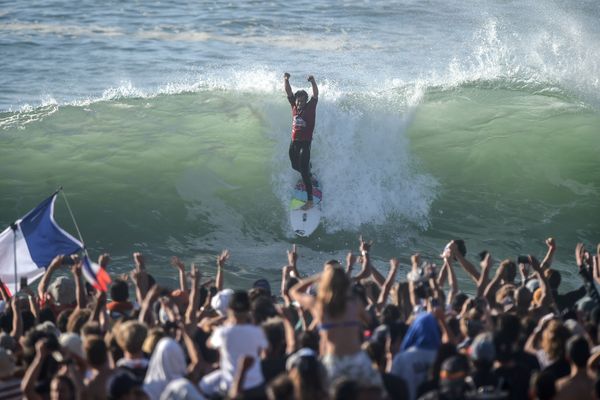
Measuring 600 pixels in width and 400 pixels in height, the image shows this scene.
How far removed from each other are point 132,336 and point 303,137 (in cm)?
849

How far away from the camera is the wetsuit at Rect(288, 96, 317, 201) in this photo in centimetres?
1472

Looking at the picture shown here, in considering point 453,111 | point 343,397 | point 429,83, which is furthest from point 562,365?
point 429,83

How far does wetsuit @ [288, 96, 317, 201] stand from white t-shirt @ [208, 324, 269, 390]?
8.13 m

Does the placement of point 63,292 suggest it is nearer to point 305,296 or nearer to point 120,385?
point 305,296

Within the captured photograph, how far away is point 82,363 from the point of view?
22.6 ft

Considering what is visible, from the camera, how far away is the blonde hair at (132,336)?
6.77 meters

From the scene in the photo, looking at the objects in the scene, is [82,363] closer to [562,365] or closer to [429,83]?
[562,365]

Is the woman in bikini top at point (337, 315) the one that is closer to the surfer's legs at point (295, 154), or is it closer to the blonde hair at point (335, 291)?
the blonde hair at point (335, 291)

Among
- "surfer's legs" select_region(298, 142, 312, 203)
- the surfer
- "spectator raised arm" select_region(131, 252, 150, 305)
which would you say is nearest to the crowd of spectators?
"spectator raised arm" select_region(131, 252, 150, 305)

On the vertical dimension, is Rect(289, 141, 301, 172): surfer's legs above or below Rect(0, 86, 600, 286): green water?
above

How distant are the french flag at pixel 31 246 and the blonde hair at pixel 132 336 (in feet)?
10.4

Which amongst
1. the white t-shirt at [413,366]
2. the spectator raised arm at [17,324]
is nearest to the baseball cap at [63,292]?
the spectator raised arm at [17,324]

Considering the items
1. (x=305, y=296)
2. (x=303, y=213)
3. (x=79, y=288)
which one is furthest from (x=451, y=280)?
(x=303, y=213)

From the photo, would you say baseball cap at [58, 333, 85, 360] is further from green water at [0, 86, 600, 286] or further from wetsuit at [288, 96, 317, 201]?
wetsuit at [288, 96, 317, 201]
